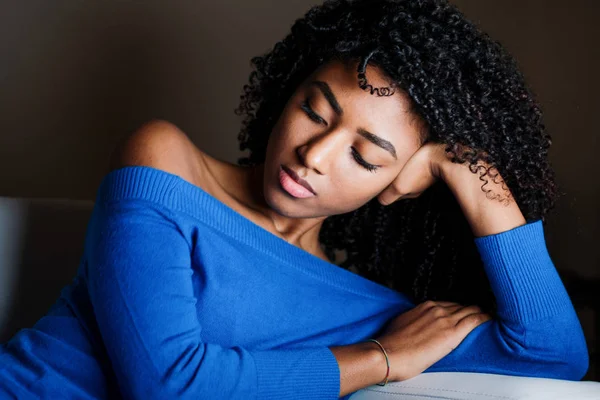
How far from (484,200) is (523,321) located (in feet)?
0.86

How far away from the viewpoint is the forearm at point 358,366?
4.25ft

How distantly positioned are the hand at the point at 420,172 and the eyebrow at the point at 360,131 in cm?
13

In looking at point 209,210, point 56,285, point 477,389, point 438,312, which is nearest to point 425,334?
point 438,312

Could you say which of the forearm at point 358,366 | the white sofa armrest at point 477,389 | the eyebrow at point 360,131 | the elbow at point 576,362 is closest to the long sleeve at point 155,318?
the forearm at point 358,366

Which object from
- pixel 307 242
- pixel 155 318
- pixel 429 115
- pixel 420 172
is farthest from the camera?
pixel 307 242

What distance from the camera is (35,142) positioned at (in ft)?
7.26

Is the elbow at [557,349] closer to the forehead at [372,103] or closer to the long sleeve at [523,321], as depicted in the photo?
the long sleeve at [523,321]

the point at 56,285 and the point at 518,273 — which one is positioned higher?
the point at 518,273

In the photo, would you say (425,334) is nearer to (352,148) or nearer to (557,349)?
(557,349)

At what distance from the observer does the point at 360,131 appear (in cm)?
129

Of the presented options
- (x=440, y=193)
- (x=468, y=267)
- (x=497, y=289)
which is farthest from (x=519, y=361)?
(x=440, y=193)

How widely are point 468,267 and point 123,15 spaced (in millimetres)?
1385

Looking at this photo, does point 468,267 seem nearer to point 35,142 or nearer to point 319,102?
point 319,102

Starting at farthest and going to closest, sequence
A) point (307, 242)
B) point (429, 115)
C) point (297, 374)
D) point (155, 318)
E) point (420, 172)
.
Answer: point (307, 242) → point (420, 172) → point (429, 115) → point (297, 374) → point (155, 318)
